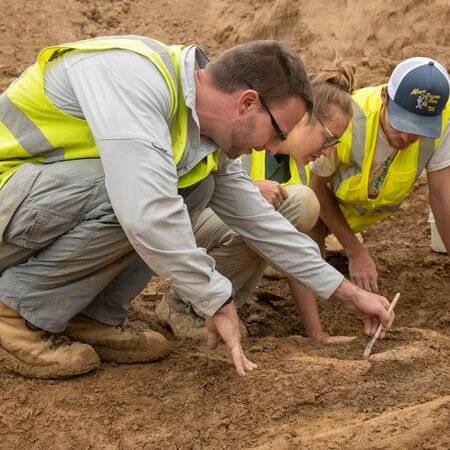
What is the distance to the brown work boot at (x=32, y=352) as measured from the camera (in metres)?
3.05

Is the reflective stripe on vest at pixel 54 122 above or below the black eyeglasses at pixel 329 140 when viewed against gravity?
above

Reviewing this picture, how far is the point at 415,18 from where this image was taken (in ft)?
21.6

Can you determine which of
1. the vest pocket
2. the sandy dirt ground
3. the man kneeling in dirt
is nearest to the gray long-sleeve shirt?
the man kneeling in dirt

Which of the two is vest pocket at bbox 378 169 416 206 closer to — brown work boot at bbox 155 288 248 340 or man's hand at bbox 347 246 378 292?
man's hand at bbox 347 246 378 292

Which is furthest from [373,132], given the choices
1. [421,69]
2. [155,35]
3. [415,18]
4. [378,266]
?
[155,35]

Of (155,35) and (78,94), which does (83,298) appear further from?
(155,35)

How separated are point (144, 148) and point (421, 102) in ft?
5.62

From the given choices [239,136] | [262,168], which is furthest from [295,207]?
[239,136]

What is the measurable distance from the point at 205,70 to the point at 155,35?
14.8ft

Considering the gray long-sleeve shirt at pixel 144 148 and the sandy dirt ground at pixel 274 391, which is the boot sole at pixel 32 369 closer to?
the sandy dirt ground at pixel 274 391

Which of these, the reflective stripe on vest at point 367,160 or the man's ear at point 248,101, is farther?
the reflective stripe on vest at point 367,160

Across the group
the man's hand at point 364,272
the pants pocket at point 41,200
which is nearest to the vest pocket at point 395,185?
the man's hand at point 364,272

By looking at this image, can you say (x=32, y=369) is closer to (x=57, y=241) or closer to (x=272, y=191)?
(x=57, y=241)

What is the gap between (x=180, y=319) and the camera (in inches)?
146
